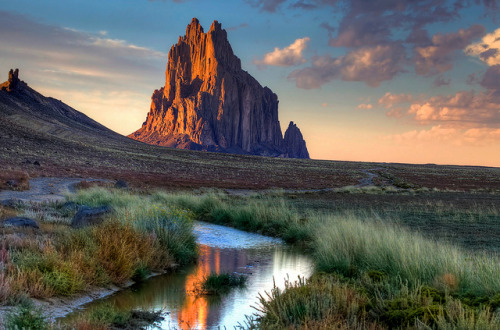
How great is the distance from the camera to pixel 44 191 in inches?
1172

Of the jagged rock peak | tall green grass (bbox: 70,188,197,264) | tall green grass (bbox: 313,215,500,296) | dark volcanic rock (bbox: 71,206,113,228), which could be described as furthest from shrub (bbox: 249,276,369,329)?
the jagged rock peak

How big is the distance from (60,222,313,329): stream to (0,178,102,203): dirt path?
12.3m

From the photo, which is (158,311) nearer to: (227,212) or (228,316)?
(228,316)

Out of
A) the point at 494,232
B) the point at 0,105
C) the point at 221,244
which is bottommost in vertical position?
the point at 221,244

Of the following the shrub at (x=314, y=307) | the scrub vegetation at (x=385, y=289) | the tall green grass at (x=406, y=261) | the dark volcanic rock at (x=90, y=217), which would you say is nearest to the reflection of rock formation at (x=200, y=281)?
the scrub vegetation at (x=385, y=289)

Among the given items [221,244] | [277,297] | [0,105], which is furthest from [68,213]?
[0,105]

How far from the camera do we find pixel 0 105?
119 meters

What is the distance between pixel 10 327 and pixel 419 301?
606cm

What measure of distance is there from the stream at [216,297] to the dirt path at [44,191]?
1234 cm

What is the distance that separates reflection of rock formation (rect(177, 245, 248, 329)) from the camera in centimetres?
862

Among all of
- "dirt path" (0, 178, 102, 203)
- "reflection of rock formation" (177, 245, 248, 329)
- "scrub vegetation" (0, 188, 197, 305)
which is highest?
"scrub vegetation" (0, 188, 197, 305)

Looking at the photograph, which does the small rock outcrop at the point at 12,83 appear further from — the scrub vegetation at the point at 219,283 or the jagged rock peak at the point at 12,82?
the scrub vegetation at the point at 219,283

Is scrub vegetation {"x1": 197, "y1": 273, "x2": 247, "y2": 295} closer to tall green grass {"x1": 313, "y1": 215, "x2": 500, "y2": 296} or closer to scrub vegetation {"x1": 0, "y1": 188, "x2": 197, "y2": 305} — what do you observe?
scrub vegetation {"x1": 0, "y1": 188, "x2": 197, "y2": 305}

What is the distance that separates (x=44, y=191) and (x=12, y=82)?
13588 cm
